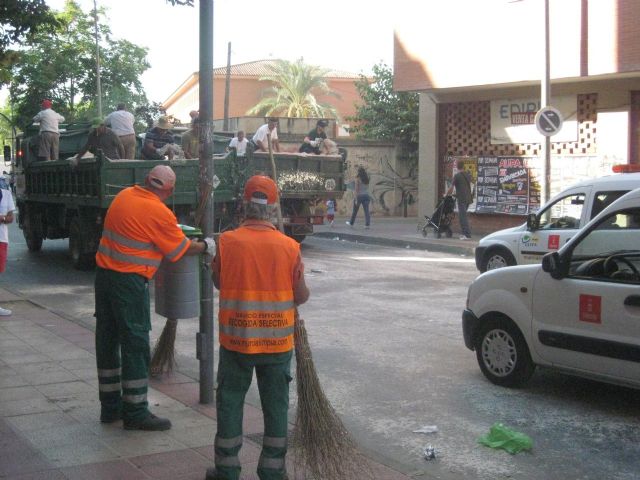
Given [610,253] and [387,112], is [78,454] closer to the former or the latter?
[610,253]

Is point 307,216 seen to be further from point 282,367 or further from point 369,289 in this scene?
Answer: point 282,367

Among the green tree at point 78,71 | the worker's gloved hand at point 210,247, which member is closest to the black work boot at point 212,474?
the worker's gloved hand at point 210,247

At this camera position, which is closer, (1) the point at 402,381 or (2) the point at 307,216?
(1) the point at 402,381

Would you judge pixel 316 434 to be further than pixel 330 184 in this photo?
No

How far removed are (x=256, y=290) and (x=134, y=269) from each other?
4.71 ft

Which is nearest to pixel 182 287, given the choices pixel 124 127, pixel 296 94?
pixel 124 127

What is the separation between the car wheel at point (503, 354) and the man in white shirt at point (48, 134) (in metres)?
11.6

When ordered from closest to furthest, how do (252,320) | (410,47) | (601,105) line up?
(252,320), (601,105), (410,47)

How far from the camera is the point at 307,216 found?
58.7ft

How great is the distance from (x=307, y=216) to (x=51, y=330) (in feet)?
29.5

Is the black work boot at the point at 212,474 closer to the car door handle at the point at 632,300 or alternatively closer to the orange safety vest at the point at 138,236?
the orange safety vest at the point at 138,236

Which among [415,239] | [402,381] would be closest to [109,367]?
[402,381]

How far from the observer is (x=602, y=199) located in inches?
435

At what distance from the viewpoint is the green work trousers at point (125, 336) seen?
556 cm
